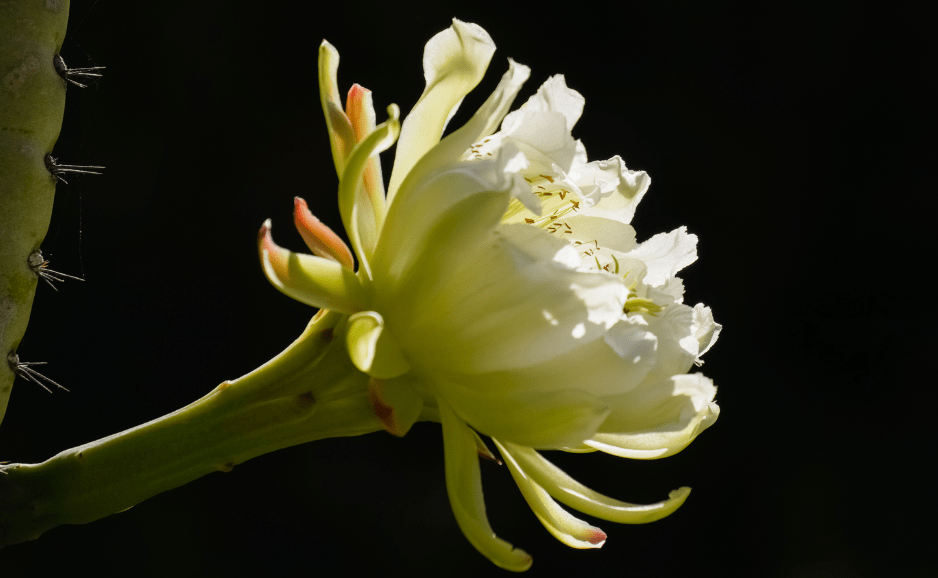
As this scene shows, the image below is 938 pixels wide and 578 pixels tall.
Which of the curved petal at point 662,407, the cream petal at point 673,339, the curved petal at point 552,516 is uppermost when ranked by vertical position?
the cream petal at point 673,339

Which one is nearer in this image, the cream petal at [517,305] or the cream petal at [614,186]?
the cream petal at [517,305]

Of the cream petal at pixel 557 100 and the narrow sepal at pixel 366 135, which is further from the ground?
the cream petal at pixel 557 100

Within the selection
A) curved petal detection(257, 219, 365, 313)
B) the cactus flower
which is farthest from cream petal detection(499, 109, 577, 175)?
curved petal detection(257, 219, 365, 313)

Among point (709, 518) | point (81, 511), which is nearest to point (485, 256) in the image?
point (81, 511)

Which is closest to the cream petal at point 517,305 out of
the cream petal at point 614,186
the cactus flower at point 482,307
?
the cactus flower at point 482,307

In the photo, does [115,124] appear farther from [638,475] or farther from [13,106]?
[638,475]

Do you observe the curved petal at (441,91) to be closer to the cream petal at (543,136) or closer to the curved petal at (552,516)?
A: the cream petal at (543,136)

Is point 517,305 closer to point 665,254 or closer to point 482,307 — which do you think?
point 482,307

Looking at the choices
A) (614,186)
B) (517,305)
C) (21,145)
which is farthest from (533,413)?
(21,145)
